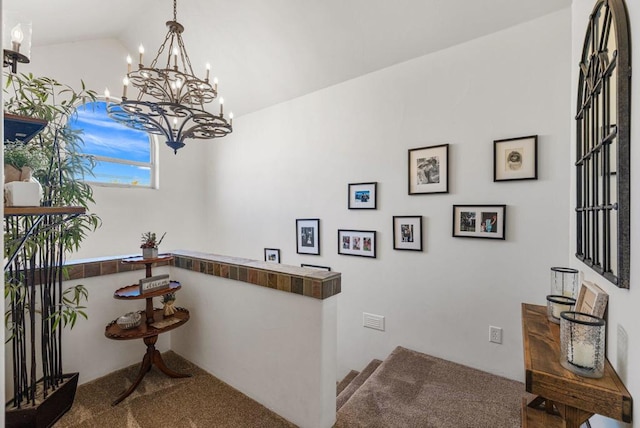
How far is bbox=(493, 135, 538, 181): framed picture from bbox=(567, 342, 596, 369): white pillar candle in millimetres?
1549

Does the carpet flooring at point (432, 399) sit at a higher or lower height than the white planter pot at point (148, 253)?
lower

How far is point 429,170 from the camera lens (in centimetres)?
253

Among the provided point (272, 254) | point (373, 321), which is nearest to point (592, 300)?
point (373, 321)

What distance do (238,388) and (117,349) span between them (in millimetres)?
1034

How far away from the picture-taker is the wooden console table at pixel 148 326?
1.84 m

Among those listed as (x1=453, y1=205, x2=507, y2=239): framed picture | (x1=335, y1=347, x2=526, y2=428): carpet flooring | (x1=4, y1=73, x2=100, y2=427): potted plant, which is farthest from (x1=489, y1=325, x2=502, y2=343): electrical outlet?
(x1=4, y1=73, x2=100, y2=427): potted plant

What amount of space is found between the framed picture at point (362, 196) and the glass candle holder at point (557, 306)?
166 centimetres

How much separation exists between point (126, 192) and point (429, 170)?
3.79m

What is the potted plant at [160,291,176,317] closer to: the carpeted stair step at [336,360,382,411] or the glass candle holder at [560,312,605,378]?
the carpeted stair step at [336,360,382,411]

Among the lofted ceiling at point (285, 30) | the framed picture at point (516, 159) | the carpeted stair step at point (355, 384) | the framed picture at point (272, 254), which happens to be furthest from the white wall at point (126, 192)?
the framed picture at point (516, 159)

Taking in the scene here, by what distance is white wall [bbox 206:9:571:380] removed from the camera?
82.0 inches

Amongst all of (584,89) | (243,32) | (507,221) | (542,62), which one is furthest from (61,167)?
(542,62)

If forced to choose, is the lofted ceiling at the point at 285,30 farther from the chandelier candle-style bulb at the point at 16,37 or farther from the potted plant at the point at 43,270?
the chandelier candle-style bulb at the point at 16,37

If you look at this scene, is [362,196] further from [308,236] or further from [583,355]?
[583,355]
